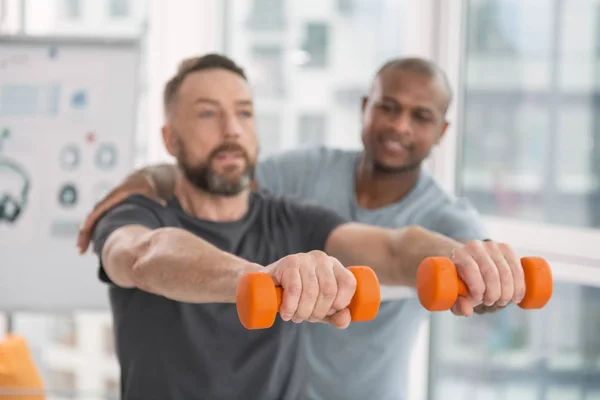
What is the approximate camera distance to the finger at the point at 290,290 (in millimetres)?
803

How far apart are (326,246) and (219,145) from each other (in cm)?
30

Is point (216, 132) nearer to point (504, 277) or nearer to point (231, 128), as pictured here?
point (231, 128)

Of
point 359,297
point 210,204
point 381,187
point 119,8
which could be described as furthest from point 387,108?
point 119,8

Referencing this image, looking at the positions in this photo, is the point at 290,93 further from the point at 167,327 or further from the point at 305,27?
the point at 167,327

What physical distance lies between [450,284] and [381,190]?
A: 0.94 metres

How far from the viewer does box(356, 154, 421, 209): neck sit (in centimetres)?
185

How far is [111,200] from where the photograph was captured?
1.49m

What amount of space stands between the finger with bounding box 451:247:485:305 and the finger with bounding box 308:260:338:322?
22cm

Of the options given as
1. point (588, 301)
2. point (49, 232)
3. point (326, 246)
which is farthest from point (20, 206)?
point (588, 301)

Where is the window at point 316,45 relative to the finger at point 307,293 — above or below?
above

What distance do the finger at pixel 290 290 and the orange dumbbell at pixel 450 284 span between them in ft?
0.67

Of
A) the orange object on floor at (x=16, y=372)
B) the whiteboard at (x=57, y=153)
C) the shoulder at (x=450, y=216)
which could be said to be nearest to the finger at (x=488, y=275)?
the shoulder at (x=450, y=216)

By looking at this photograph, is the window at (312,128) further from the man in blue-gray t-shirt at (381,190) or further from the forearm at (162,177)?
the forearm at (162,177)

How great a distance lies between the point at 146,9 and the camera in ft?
11.3
